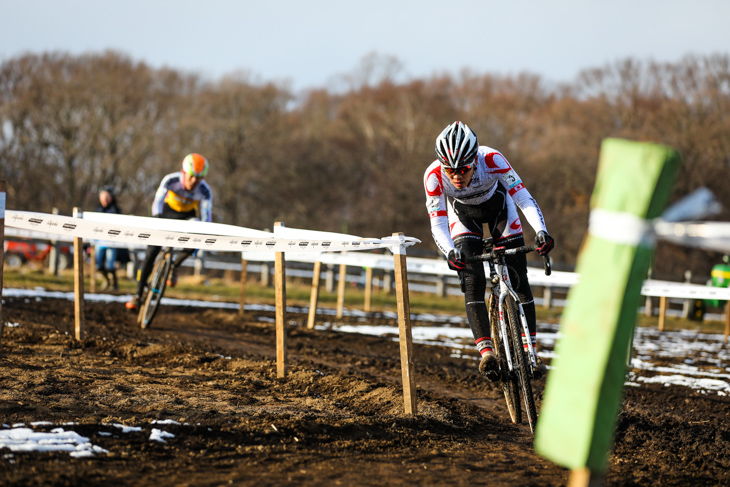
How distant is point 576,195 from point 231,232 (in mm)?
31578

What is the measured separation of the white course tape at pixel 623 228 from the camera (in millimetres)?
2273

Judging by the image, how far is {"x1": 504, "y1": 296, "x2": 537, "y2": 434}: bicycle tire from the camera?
5.03 metres

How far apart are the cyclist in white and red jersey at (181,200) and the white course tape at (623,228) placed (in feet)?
24.8

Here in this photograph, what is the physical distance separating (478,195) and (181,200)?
17.6 feet

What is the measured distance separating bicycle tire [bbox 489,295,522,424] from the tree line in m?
27.8

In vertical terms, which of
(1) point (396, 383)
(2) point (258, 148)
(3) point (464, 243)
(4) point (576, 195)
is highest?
(2) point (258, 148)

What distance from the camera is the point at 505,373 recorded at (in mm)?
5312

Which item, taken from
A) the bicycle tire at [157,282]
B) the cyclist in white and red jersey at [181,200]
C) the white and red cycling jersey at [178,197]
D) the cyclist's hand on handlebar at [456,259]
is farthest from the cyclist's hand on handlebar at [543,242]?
the bicycle tire at [157,282]

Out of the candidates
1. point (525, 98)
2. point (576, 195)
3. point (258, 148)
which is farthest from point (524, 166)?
point (258, 148)

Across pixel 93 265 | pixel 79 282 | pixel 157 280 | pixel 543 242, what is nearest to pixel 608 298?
A: pixel 543 242

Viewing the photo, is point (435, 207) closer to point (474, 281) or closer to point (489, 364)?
point (474, 281)

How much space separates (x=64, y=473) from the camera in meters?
3.21

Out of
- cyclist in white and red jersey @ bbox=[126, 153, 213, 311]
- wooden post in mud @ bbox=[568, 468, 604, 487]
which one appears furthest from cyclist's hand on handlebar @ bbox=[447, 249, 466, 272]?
cyclist in white and red jersey @ bbox=[126, 153, 213, 311]

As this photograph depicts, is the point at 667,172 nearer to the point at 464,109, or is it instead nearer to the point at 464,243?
the point at 464,243
